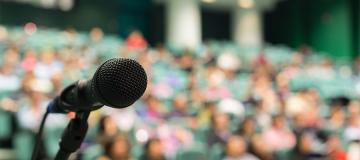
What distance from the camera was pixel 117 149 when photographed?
8.70 ft

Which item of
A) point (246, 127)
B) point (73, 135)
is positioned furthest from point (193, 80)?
point (73, 135)

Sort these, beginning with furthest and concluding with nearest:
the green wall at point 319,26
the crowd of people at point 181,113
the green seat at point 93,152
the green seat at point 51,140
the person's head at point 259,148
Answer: the green wall at point 319,26, the person's head at point 259,148, the crowd of people at point 181,113, the green seat at point 51,140, the green seat at point 93,152

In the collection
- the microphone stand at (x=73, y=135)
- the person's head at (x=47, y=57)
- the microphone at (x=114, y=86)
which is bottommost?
the person's head at (x=47, y=57)

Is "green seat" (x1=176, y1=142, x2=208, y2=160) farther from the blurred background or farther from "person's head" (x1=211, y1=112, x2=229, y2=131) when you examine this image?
"person's head" (x1=211, y1=112, x2=229, y2=131)

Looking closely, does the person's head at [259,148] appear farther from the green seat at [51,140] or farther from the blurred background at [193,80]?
the green seat at [51,140]

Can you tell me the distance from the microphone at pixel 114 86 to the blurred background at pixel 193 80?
0.53 metres

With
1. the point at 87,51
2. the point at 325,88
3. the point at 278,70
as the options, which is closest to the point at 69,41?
the point at 87,51

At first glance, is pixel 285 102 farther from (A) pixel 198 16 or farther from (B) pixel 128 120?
(A) pixel 198 16

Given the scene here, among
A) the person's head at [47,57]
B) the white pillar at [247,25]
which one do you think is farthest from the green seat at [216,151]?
the white pillar at [247,25]

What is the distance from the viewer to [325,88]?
5.79 m

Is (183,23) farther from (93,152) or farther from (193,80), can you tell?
(93,152)

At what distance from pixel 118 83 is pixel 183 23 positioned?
27.7 ft

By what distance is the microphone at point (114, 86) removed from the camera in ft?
2.03

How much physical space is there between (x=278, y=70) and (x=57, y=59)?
2.70 m
